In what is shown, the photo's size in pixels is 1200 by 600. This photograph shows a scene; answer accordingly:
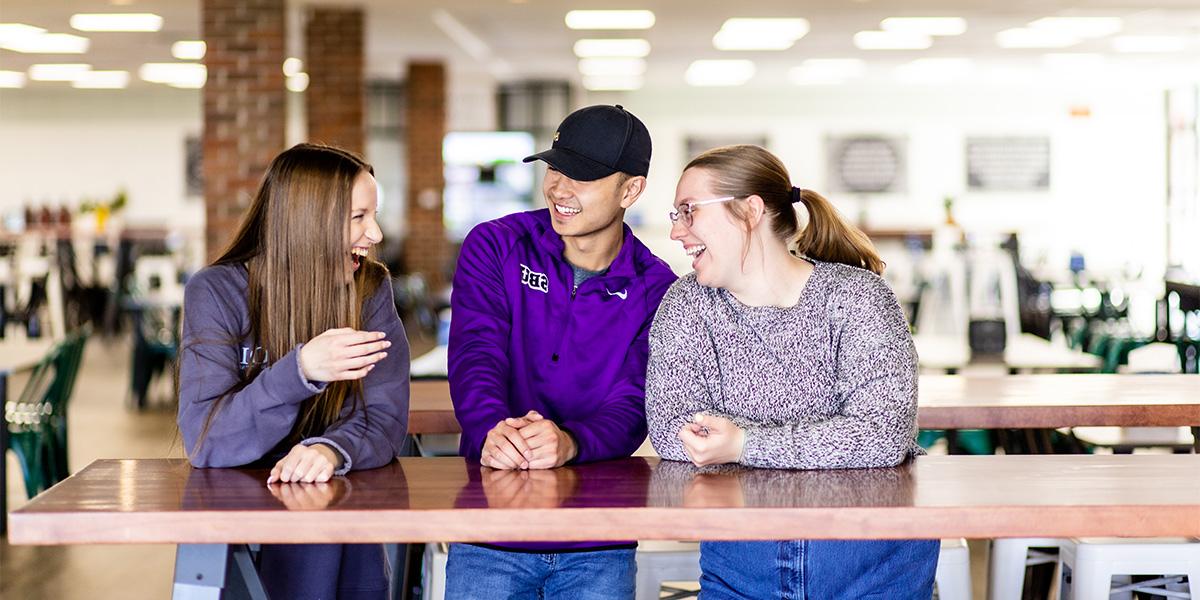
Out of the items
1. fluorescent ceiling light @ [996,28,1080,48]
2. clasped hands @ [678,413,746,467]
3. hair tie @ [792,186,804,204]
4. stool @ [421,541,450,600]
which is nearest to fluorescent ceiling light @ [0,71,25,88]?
fluorescent ceiling light @ [996,28,1080,48]

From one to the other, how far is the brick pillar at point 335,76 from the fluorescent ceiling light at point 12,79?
22.7 feet

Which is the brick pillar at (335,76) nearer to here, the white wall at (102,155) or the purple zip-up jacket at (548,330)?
the purple zip-up jacket at (548,330)

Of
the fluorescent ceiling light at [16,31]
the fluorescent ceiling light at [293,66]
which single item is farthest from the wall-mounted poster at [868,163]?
the fluorescent ceiling light at [16,31]

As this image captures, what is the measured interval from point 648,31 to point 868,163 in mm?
7189

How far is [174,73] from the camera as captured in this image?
611 inches

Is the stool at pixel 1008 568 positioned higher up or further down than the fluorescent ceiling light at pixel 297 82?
further down

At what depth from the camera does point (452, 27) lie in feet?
38.8

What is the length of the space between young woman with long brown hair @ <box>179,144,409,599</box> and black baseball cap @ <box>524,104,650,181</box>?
346mm

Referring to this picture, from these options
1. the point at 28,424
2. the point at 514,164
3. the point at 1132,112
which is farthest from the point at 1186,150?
the point at 28,424

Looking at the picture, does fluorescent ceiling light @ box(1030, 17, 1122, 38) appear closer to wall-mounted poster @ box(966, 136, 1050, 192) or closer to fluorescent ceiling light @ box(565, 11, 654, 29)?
fluorescent ceiling light @ box(565, 11, 654, 29)

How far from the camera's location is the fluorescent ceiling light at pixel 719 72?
14.9 metres

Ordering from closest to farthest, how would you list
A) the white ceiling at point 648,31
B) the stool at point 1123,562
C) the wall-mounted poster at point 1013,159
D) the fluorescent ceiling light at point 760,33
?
the stool at point 1123,562
the white ceiling at point 648,31
the fluorescent ceiling light at point 760,33
the wall-mounted poster at point 1013,159

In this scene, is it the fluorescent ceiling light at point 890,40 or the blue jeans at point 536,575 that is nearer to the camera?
the blue jeans at point 536,575

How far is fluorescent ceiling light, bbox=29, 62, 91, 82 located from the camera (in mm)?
14953
